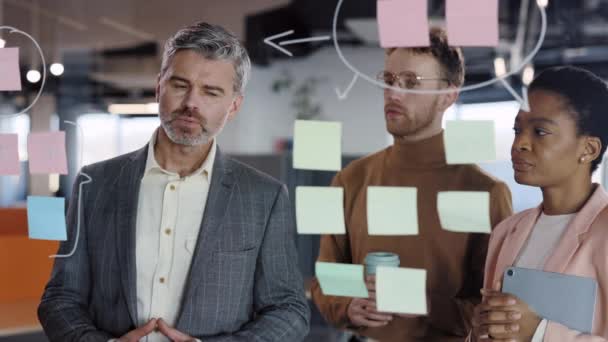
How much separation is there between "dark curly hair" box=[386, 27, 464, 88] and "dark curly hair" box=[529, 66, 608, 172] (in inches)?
6.4

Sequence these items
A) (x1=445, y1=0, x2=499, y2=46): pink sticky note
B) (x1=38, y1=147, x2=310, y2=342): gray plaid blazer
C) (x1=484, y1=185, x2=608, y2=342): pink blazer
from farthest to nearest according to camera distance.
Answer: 1. (x1=38, y1=147, x2=310, y2=342): gray plaid blazer
2. (x1=445, y1=0, x2=499, y2=46): pink sticky note
3. (x1=484, y1=185, x2=608, y2=342): pink blazer

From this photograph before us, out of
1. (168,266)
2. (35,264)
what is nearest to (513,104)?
(168,266)

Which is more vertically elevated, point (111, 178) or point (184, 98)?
point (184, 98)

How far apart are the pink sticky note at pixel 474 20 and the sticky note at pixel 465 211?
0.98 feet

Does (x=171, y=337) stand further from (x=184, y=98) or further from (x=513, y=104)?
(x=513, y=104)

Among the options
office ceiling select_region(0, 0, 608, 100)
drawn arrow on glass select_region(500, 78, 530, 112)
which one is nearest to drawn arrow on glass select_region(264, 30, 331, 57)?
office ceiling select_region(0, 0, 608, 100)

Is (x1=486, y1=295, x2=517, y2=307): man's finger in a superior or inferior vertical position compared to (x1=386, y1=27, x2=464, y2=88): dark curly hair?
inferior

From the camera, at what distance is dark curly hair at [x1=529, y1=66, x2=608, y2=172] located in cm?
119

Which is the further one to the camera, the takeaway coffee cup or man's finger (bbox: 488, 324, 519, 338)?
the takeaway coffee cup

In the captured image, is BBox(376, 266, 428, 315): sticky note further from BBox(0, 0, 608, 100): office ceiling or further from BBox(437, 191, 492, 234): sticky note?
BBox(0, 0, 608, 100): office ceiling

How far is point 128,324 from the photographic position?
4.82 feet

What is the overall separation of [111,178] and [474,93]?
842 millimetres

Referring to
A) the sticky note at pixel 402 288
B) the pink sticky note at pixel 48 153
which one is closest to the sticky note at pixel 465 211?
the sticky note at pixel 402 288

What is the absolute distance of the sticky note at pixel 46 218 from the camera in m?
1.59
